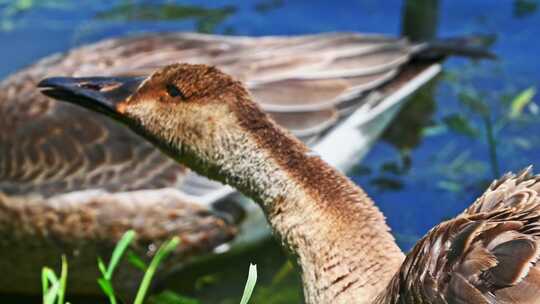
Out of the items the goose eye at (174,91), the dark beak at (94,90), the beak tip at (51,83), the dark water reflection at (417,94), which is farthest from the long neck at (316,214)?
the dark water reflection at (417,94)

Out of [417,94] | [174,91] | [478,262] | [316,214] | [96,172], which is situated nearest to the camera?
[478,262]

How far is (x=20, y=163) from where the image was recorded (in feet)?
19.0

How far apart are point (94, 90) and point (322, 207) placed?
96 centimetres

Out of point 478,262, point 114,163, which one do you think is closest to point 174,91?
point 478,262

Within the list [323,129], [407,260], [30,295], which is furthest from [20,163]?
[407,260]

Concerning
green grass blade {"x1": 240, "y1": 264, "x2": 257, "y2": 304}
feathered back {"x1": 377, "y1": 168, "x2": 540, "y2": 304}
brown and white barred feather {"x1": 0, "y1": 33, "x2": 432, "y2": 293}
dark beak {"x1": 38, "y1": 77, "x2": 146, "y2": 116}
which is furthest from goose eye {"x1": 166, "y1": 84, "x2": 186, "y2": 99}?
brown and white barred feather {"x1": 0, "y1": 33, "x2": 432, "y2": 293}

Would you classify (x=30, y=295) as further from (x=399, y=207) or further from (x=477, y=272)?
(x=477, y=272)

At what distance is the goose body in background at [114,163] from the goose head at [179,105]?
5.92 feet

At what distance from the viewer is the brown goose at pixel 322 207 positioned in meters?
2.98

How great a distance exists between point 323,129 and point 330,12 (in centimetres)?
227

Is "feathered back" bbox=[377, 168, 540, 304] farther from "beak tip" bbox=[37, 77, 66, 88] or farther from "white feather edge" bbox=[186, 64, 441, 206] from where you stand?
"white feather edge" bbox=[186, 64, 441, 206]

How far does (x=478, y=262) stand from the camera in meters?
2.98

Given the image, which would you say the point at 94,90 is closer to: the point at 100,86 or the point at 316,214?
the point at 100,86

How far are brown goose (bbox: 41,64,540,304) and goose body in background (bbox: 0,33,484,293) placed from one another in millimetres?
1807
